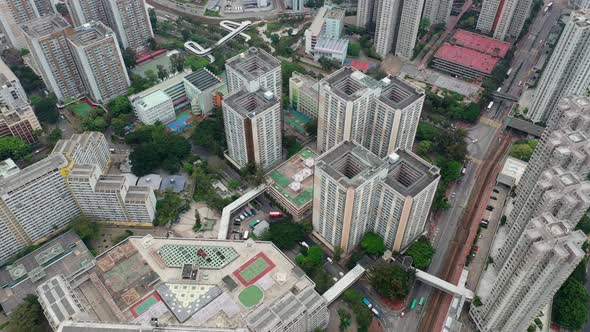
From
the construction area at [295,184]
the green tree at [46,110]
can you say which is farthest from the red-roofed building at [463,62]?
the green tree at [46,110]

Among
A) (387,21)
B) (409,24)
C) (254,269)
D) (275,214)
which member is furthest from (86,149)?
(409,24)

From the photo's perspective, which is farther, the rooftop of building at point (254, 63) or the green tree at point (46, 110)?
the green tree at point (46, 110)

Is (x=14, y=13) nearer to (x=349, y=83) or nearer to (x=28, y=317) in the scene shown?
(x=28, y=317)

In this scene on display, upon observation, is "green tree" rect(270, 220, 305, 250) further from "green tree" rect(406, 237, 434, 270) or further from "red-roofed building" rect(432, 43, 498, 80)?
"red-roofed building" rect(432, 43, 498, 80)

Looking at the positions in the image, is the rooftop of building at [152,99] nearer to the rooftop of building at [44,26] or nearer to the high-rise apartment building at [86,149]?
the high-rise apartment building at [86,149]

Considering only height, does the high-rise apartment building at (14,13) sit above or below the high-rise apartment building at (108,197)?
above

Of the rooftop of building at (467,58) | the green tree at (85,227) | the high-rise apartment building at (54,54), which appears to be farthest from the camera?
the rooftop of building at (467,58)
